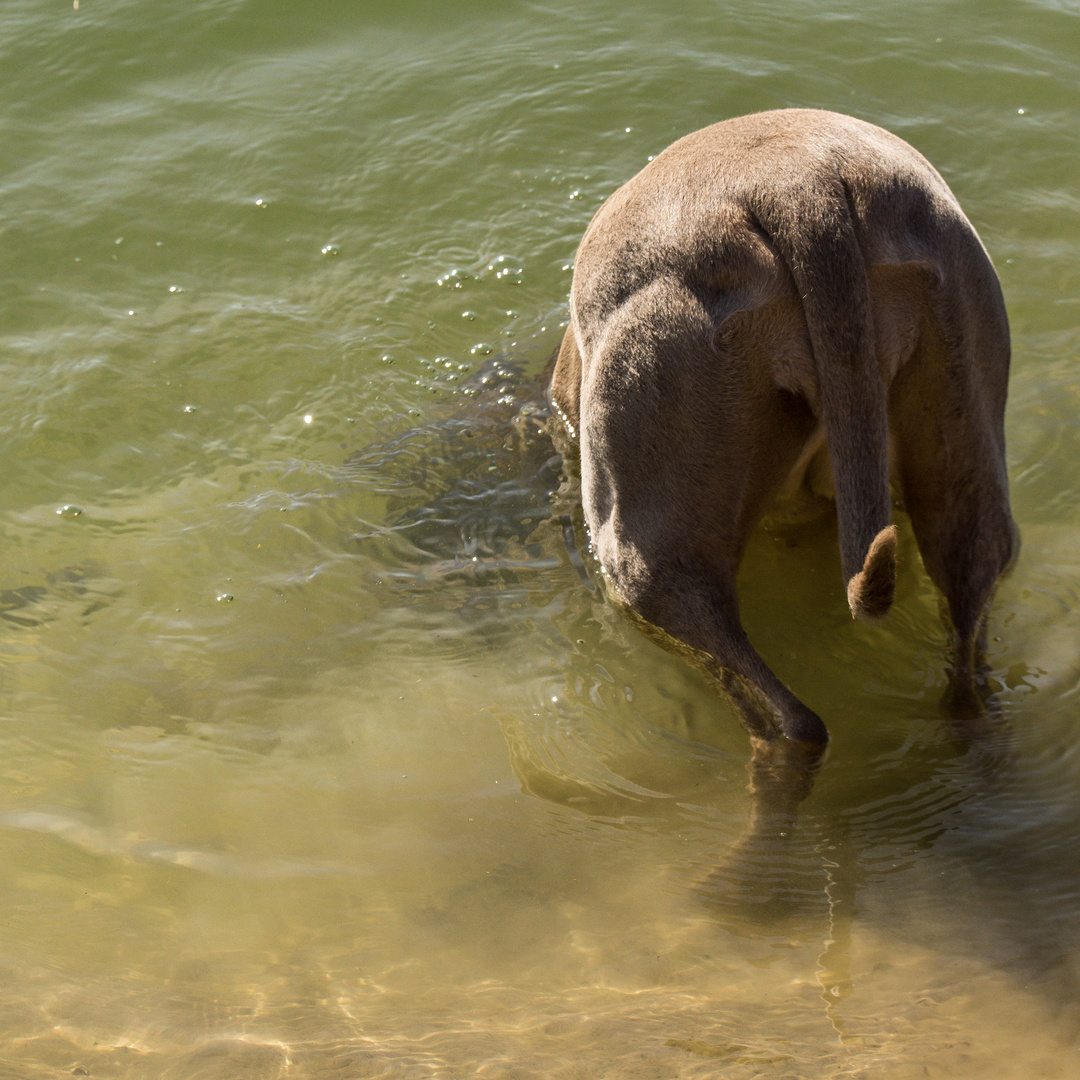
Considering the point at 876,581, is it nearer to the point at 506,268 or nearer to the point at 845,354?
the point at 845,354

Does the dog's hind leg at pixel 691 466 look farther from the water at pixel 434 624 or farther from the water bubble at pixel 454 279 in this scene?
the water bubble at pixel 454 279

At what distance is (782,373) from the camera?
2.60 meters

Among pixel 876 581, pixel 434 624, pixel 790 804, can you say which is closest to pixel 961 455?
pixel 876 581

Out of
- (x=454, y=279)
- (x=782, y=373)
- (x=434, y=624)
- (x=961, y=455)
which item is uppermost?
(x=782, y=373)

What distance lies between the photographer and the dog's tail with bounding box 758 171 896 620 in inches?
96.2

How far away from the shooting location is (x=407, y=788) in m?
3.19

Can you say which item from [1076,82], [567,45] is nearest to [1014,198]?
[1076,82]

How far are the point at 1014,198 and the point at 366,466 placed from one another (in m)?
3.54

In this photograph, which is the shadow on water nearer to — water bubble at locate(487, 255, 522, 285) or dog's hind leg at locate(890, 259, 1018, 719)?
dog's hind leg at locate(890, 259, 1018, 719)

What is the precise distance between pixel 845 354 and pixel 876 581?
519mm

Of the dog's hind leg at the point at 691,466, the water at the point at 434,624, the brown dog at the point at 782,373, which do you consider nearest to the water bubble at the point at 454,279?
the water at the point at 434,624

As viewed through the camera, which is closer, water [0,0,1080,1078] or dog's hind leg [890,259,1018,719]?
water [0,0,1080,1078]

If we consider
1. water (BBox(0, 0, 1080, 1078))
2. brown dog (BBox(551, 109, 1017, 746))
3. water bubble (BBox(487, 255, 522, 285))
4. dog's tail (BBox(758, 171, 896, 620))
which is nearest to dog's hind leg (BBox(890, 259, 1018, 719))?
brown dog (BBox(551, 109, 1017, 746))

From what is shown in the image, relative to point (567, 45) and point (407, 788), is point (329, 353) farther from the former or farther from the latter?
point (567, 45)
